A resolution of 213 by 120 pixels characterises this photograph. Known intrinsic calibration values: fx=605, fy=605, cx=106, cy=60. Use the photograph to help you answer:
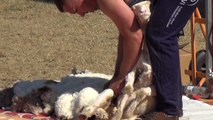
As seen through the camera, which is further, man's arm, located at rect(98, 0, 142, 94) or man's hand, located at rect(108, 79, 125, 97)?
man's hand, located at rect(108, 79, 125, 97)

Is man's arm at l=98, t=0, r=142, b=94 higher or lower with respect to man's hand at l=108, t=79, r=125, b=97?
higher

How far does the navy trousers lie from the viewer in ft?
9.52

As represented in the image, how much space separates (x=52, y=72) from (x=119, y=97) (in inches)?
98.3

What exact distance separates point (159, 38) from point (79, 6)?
417 mm

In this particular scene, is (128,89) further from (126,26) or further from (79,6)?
(79,6)

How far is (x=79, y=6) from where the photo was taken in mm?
2934

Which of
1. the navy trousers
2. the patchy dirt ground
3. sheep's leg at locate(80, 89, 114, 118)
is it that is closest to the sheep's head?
sheep's leg at locate(80, 89, 114, 118)

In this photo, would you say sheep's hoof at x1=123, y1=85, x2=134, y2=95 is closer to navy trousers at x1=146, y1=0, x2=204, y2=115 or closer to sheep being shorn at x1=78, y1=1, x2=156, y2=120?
sheep being shorn at x1=78, y1=1, x2=156, y2=120

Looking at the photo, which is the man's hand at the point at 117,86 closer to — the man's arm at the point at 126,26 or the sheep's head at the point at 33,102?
the man's arm at the point at 126,26

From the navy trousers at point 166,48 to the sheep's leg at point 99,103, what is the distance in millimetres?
Result: 238

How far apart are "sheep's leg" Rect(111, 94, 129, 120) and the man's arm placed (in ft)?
0.49

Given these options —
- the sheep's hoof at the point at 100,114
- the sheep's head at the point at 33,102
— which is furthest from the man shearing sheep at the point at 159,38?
the sheep's head at the point at 33,102

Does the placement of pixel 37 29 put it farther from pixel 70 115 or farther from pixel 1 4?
pixel 70 115

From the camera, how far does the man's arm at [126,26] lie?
2.86 metres
